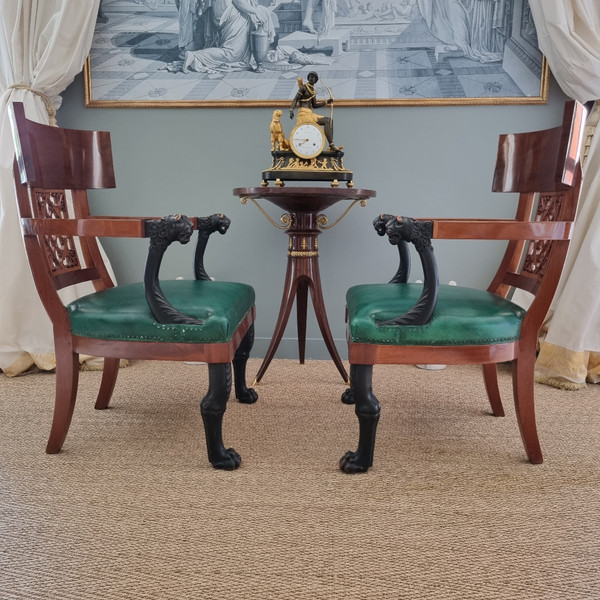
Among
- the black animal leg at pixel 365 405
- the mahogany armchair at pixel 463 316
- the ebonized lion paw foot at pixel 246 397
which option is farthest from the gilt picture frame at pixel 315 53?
the black animal leg at pixel 365 405

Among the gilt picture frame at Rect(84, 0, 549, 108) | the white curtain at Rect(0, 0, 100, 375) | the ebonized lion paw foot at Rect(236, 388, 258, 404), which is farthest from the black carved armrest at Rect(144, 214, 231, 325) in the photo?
the gilt picture frame at Rect(84, 0, 549, 108)

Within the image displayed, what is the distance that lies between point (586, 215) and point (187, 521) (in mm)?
2374

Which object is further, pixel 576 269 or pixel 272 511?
pixel 576 269

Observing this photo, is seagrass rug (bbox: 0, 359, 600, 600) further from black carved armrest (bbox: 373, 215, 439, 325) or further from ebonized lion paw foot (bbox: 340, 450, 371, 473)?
black carved armrest (bbox: 373, 215, 439, 325)

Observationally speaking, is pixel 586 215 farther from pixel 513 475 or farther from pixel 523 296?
pixel 513 475

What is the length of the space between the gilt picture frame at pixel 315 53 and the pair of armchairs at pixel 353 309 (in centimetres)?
115

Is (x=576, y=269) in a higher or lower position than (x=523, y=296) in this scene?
higher

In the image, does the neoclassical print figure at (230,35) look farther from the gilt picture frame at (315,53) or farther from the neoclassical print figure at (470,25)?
the neoclassical print figure at (470,25)

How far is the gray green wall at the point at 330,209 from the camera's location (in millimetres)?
3184

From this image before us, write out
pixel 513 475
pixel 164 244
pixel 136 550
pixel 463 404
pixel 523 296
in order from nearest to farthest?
1. pixel 136 550
2. pixel 164 244
3. pixel 513 475
4. pixel 463 404
5. pixel 523 296

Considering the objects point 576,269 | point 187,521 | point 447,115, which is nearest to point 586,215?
point 576,269

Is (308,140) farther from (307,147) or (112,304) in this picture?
(112,304)

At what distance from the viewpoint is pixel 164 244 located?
1782mm

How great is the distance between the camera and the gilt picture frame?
120 inches
